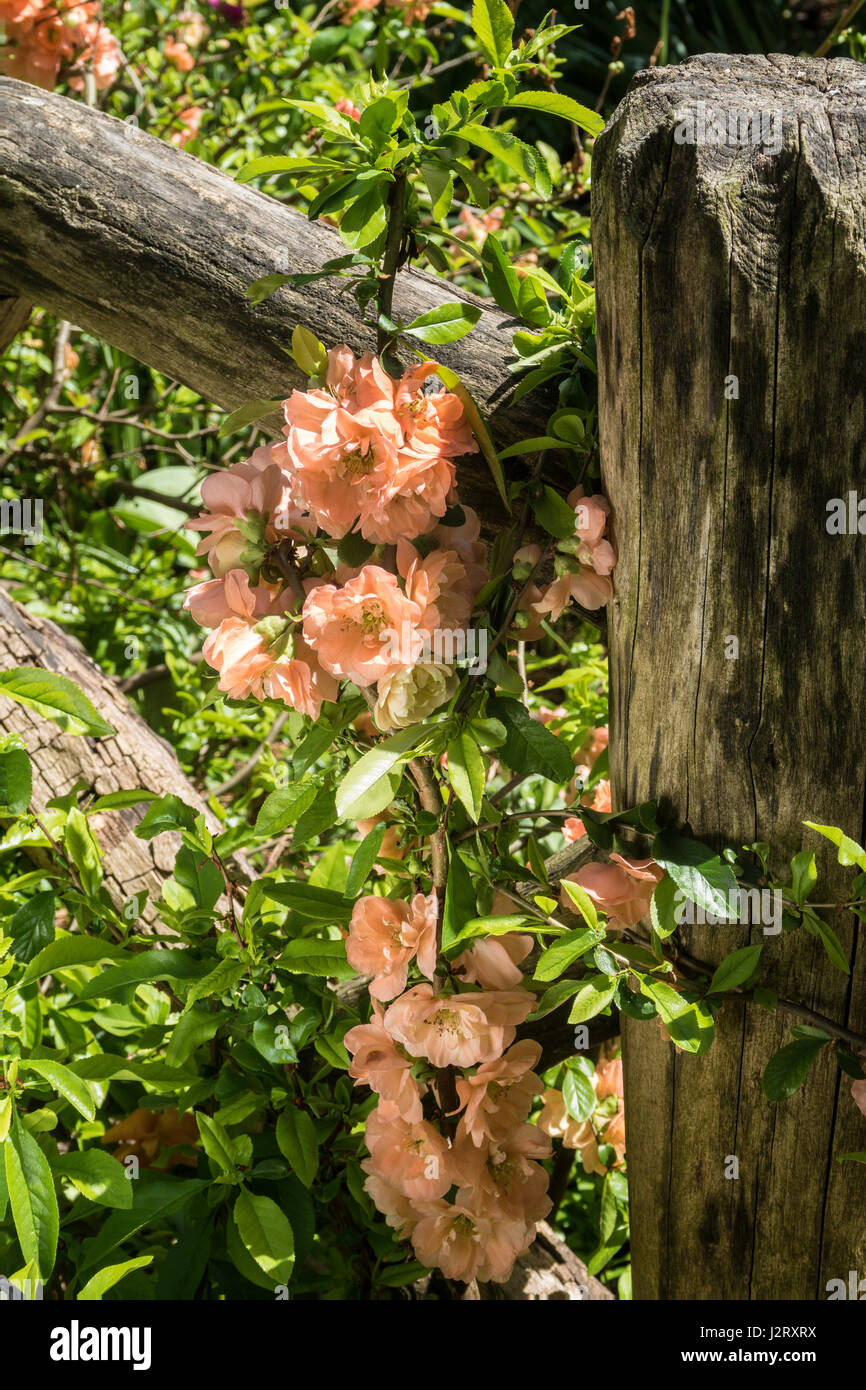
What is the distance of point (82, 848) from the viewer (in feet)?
3.93

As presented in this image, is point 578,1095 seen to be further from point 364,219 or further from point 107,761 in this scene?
point 364,219

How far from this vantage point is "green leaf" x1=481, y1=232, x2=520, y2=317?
0.97 m

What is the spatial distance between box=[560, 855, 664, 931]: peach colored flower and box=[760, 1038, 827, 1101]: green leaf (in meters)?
0.17

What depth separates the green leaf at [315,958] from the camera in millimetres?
1140

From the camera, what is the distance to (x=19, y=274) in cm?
116

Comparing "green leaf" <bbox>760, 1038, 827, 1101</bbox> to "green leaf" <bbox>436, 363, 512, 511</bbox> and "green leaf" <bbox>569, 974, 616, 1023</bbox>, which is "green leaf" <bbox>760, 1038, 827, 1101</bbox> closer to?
"green leaf" <bbox>569, 974, 616, 1023</bbox>

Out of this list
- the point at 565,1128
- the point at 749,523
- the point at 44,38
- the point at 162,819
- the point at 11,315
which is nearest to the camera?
the point at 749,523

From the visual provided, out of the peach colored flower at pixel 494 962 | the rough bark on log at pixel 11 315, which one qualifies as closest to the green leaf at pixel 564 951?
the peach colored flower at pixel 494 962

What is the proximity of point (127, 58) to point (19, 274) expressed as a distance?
1799 millimetres

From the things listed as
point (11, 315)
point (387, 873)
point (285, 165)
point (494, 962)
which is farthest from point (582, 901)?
point (11, 315)

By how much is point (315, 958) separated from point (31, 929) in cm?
30

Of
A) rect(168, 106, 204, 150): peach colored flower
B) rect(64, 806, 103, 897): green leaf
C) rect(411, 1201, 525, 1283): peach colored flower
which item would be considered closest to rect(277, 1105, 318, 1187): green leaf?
rect(411, 1201, 525, 1283): peach colored flower

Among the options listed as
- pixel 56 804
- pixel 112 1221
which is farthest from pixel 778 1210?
pixel 56 804

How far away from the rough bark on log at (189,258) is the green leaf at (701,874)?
0.38 m
